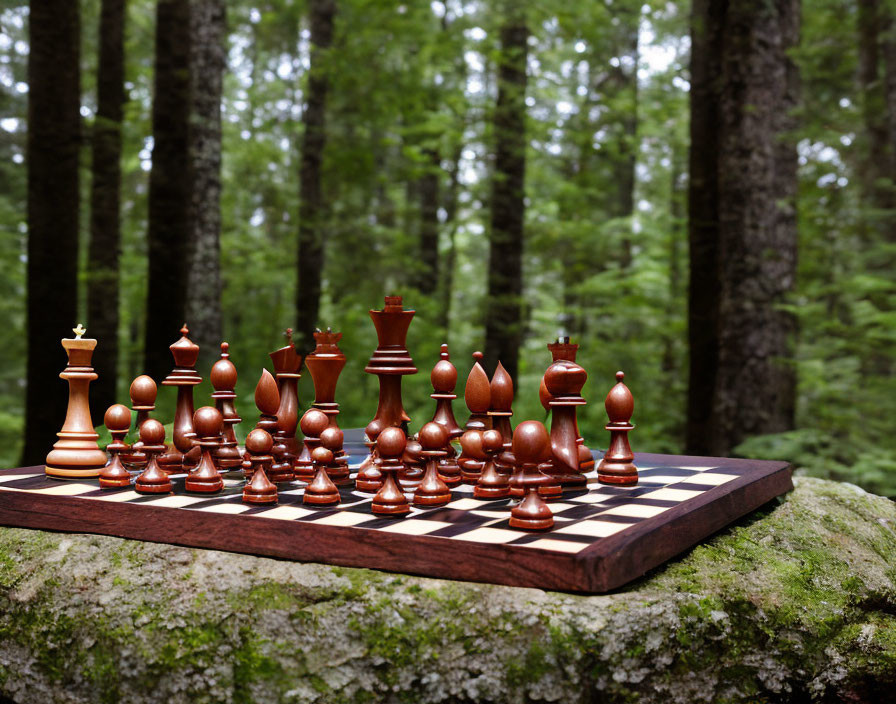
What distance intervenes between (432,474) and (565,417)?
419 mm

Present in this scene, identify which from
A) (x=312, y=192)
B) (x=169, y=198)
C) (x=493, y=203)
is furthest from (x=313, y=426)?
(x=312, y=192)

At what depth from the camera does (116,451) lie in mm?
2113

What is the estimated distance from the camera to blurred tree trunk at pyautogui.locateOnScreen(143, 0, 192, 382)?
551cm

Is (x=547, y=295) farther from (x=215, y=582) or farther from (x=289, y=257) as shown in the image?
(x=215, y=582)

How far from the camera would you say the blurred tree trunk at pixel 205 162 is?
19.1ft

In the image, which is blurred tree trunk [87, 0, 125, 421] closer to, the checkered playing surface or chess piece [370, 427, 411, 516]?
the checkered playing surface

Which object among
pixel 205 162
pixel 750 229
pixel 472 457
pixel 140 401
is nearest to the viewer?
pixel 472 457

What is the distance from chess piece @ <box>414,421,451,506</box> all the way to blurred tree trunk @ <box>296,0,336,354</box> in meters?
6.00

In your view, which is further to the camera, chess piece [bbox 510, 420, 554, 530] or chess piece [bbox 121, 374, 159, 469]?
chess piece [bbox 121, 374, 159, 469]

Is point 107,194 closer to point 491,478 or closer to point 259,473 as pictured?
point 259,473

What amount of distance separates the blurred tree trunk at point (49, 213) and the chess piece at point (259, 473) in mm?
3259

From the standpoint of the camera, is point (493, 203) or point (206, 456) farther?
point (493, 203)

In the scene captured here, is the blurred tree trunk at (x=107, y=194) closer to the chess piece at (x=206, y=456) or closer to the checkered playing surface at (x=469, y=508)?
the checkered playing surface at (x=469, y=508)

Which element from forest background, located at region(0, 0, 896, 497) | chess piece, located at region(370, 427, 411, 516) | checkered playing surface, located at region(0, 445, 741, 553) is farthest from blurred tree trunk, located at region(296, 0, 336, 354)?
chess piece, located at region(370, 427, 411, 516)
